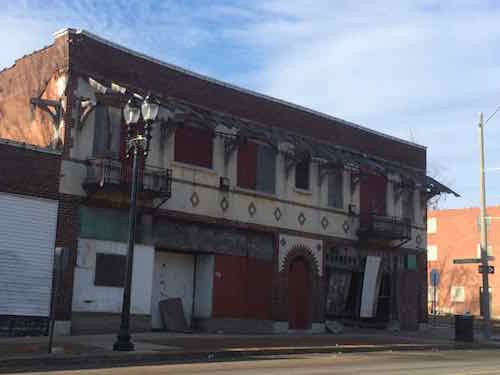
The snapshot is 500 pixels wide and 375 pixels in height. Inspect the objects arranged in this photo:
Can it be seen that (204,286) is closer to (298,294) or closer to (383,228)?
(298,294)

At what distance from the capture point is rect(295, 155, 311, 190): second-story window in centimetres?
3094

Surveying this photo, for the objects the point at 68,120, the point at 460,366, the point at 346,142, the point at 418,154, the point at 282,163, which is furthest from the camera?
the point at 418,154

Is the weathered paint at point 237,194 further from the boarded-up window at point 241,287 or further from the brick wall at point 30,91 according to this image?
the boarded-up window at point 241,287

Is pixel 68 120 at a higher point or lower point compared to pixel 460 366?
higher

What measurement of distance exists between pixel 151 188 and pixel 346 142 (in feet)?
40.0

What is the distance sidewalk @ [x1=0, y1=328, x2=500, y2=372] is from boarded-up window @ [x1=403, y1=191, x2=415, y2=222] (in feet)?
30.7

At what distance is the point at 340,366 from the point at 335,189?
16.0 metres

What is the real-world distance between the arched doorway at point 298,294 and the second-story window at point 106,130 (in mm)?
9616

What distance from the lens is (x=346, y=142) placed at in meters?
33.5

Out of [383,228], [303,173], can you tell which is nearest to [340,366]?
[303,173]

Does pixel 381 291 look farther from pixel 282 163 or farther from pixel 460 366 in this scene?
pixel 460 366

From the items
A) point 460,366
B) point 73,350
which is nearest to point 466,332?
point 460,366

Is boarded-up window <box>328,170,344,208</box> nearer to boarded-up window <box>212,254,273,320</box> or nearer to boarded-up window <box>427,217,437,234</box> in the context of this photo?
boarded-up window <box>212,254,273,320</box>

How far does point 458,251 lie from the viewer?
79.8 m
